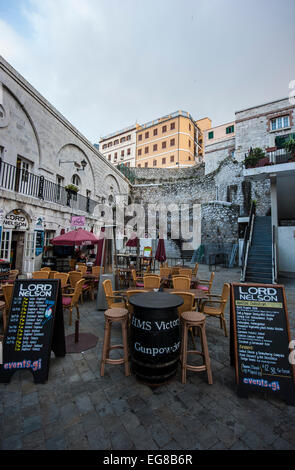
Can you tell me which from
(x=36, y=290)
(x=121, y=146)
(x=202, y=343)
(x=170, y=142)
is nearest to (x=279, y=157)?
(x=202, y=343)

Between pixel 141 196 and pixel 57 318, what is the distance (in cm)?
2317

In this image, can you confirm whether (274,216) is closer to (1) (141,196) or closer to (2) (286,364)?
(2) (286,364)

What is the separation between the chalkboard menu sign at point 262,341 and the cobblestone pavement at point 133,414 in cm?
20

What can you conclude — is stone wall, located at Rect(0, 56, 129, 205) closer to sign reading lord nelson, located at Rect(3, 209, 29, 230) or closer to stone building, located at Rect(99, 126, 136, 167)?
sign reading lord nelson, located at Rect(3, 209, 29, 230)

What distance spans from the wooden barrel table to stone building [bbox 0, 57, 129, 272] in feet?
24.2

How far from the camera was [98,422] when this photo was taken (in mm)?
2012

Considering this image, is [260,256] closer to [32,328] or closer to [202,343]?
[202,343]

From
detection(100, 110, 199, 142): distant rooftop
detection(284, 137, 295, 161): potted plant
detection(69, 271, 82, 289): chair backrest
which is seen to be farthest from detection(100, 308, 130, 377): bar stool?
detection(100, 110, 199, 142): distant rooftop

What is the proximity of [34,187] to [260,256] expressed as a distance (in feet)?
39.1

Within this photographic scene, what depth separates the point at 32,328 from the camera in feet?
9.29

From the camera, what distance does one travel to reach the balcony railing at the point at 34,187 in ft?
27.7

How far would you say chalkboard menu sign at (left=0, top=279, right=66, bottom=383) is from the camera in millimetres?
2652

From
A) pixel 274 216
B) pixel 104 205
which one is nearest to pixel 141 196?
pixel 104 205
